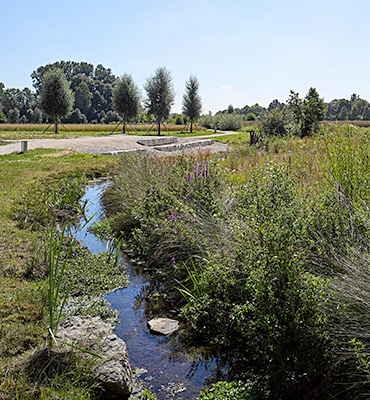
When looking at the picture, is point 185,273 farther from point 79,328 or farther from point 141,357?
point 79,328

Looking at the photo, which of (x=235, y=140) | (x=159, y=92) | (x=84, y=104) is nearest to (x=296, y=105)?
(x=235, y=140)

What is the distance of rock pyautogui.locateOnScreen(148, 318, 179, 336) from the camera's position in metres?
3.78

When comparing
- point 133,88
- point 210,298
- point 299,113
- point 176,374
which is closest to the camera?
point 176,374

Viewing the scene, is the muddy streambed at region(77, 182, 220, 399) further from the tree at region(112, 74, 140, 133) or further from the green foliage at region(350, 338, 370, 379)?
the tree at region(112, 74, 140, 133)

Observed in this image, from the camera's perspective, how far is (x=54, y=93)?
29.4 m

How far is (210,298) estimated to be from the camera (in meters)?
3.72

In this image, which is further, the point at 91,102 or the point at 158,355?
the point at 91,102

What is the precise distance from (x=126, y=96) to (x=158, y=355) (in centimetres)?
3093

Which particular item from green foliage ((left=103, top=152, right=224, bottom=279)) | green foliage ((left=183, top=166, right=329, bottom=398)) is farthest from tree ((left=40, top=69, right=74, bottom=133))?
green foliage ((left=183, top=166, right=329, bottom=398))

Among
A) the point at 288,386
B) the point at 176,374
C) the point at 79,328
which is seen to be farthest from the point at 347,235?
the point at 79,328

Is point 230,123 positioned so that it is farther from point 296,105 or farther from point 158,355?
point 158,355

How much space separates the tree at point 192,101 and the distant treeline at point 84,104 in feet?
31.4

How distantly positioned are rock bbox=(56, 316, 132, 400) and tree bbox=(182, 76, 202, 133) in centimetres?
3730

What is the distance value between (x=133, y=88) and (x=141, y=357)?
31275 mm
